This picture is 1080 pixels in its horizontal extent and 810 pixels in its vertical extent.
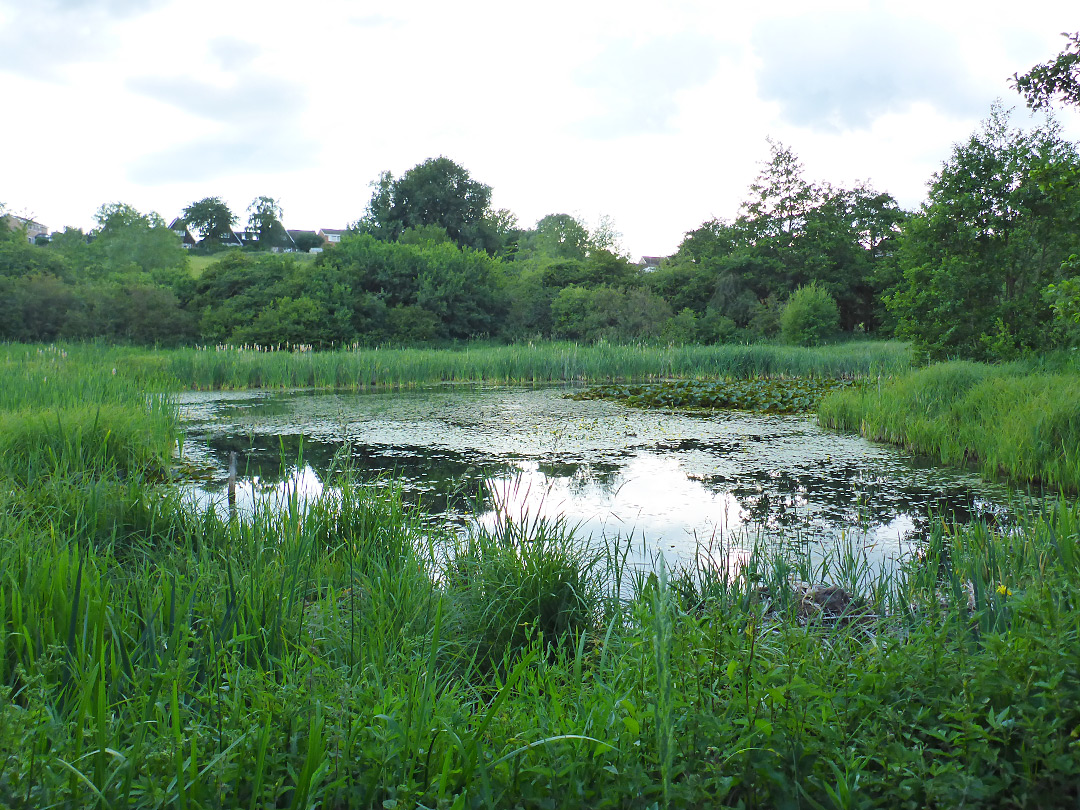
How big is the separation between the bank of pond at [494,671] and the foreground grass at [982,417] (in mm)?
1337

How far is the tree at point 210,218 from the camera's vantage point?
46.8 m

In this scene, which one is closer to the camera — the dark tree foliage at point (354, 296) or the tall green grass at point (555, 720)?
the tall green grass at point (555, 720)

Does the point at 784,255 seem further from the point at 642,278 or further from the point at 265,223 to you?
the point at 265,223

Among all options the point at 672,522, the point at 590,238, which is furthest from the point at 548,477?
the point at 590,238

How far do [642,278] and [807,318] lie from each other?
23.0ft

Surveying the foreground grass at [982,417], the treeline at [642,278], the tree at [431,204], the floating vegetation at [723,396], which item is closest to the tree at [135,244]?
the treeline at [642,278]

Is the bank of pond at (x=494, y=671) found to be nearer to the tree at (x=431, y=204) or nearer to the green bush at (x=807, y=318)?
the green bush at (x=807, y=318)

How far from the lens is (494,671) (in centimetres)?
233

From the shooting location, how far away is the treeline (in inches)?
390

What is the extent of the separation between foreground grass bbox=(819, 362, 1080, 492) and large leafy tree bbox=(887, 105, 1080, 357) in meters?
2.33

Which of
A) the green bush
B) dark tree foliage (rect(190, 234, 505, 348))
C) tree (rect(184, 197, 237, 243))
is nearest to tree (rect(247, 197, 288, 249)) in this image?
tree (rect(184, 197, 237, 243))

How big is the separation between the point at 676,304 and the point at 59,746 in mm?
29430

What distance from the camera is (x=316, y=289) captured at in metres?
22.8

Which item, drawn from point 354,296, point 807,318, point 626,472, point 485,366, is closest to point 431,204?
point 354,296
